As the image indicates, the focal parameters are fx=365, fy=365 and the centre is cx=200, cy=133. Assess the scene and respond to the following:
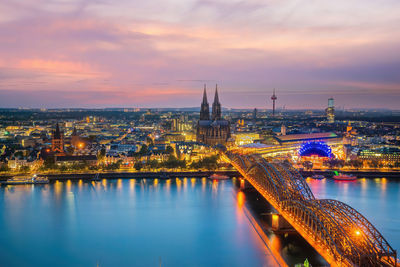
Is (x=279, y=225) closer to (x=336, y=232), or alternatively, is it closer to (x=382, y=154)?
(x=336, y=232)

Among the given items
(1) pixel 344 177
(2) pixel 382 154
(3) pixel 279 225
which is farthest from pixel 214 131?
(3) pixel 279 225

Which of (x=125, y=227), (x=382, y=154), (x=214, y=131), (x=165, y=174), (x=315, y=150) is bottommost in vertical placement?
(x=125, y=227)

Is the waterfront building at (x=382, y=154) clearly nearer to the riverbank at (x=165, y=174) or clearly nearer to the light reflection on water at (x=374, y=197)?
the riverbank at (x=165, y=174)

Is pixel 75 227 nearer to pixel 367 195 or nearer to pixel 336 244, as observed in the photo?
pixel 336 244

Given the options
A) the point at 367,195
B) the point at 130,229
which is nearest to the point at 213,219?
the point at 130,229

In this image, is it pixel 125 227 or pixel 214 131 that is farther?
pixel 214 131

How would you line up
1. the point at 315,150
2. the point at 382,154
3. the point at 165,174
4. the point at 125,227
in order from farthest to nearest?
the point at 315,150, the point at 382,154, the point at 165,174, the point at 125,227
